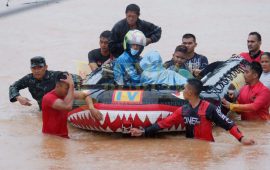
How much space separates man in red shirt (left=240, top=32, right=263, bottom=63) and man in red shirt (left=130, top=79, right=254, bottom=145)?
2.85 meters

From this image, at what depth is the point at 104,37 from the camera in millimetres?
11430

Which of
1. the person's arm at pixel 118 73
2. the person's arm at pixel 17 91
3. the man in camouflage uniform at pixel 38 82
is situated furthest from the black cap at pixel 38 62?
the person's arm at pixel 118 73

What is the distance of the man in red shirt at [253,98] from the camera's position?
979 centimetres

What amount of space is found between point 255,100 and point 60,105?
2.62m

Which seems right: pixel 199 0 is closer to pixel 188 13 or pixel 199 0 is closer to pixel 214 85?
pixel 188 13

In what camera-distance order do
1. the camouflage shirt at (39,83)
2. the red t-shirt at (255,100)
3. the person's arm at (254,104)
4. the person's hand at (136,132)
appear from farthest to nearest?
the camouflage shirt at (39,83)
the red t-shirt at (255,100)
the person's arm at (254,104)
the person's hand at (136,132)

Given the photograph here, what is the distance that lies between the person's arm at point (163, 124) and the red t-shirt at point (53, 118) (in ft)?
2.67

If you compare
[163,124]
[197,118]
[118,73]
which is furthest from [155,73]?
[197,118]

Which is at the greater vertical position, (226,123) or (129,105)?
(129,105)

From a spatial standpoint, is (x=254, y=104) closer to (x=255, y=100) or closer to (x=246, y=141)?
(x=255, y=100)

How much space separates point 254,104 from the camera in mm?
9828

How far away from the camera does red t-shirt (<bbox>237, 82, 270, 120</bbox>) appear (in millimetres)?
9836

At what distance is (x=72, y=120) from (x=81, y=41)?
8.17 meters

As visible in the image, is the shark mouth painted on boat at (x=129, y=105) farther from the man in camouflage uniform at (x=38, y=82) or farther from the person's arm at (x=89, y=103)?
the man in camouflage uniform at (x=38, y=82)
